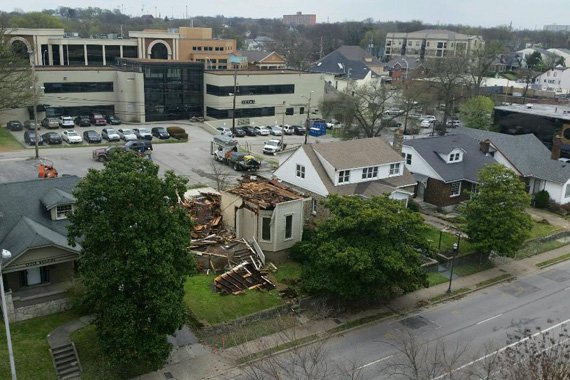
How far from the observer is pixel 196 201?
41031 mm

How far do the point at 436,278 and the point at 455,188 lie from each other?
1543 cm

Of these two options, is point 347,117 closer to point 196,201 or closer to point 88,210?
point 196,201

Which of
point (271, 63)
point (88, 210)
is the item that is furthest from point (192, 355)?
point (271, 63)

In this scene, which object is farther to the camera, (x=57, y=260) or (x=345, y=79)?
(x=345, y=79)

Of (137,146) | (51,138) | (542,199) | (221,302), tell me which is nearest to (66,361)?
(221,302)

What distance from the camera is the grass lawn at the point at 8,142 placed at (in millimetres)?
58562

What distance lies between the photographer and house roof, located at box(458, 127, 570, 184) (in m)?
50.8

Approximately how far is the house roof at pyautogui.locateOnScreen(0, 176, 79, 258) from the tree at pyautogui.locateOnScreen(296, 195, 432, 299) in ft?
43.4

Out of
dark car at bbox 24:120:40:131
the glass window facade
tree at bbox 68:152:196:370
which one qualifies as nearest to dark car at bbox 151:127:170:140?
the glass window facade

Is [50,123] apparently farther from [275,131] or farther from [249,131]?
[275,131]

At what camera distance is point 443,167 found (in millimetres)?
48469

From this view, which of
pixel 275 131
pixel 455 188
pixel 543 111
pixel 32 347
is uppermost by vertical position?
pixel 543 111

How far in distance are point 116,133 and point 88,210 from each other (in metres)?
45.4

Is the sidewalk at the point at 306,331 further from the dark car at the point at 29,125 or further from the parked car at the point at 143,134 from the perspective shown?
the dark car at the point at 29,125
